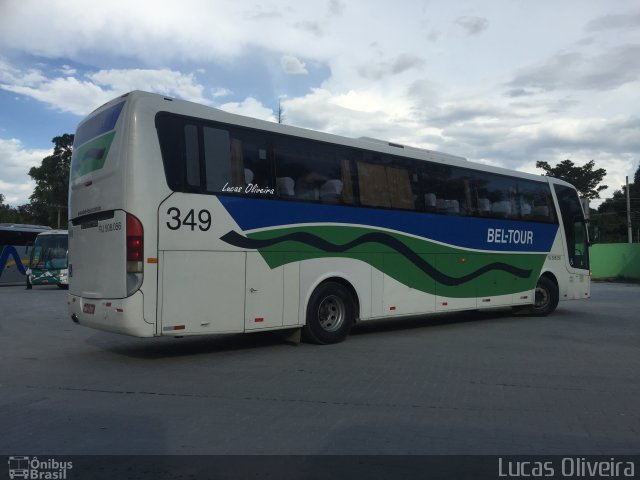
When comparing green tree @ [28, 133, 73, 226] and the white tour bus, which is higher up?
green tree @ [28, 133, 73, 226]

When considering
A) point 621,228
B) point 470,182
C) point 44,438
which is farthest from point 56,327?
point 621,228

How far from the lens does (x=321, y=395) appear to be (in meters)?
6.38

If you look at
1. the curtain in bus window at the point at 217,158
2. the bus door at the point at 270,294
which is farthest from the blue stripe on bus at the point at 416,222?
the bus door at the point at 270,294

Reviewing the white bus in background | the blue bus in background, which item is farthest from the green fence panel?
the blue bus in background

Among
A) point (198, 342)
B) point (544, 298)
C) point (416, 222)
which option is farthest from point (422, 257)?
point (544, 298)

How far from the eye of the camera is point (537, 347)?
985 cm

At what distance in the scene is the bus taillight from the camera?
24.9 feet

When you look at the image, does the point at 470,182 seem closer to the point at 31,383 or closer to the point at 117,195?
the point at 117,195

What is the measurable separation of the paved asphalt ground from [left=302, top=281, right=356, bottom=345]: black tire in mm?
233

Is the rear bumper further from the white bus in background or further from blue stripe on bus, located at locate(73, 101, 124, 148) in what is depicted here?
the white bus in background

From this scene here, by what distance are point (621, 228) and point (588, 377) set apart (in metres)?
67.6

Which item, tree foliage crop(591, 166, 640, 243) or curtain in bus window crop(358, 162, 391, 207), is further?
tree foliage crop(591, 166, 640, 243)

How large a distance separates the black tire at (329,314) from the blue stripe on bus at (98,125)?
413 cm
